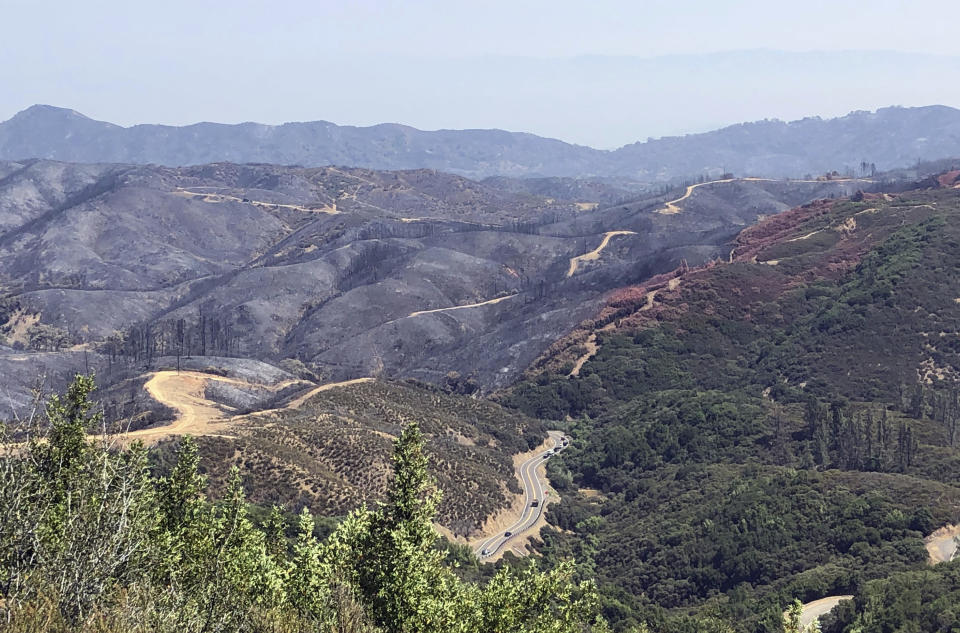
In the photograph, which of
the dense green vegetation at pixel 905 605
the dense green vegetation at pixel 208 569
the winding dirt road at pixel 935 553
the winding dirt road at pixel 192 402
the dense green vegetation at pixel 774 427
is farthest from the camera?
the winding dirt road at pixel 192 402

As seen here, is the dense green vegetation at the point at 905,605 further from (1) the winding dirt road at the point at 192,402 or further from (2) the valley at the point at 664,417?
(1) the winding dirt road at the point at 192,402

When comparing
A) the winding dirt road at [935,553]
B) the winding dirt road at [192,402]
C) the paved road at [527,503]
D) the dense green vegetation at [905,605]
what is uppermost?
the winding dirt road at [192,402]

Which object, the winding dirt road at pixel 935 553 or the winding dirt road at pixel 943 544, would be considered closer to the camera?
the winding dirt road at pixel 935 553

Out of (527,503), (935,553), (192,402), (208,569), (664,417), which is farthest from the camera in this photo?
(664,417)

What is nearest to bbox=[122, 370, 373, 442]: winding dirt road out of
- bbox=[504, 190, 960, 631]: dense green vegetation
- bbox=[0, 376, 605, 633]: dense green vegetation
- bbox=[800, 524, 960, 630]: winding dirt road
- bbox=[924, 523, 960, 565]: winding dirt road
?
bbox=[504, 190, 960, 631]: dense green vegetation

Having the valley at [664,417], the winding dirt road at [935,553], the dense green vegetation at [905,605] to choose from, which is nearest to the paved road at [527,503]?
the valley at [664,417]

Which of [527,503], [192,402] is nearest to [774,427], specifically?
[527,503]

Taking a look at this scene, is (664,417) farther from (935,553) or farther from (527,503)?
(935,553)

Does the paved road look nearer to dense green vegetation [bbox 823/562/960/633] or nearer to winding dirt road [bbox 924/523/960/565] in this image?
dense green vegetation [bbox 823/562/960/633]
